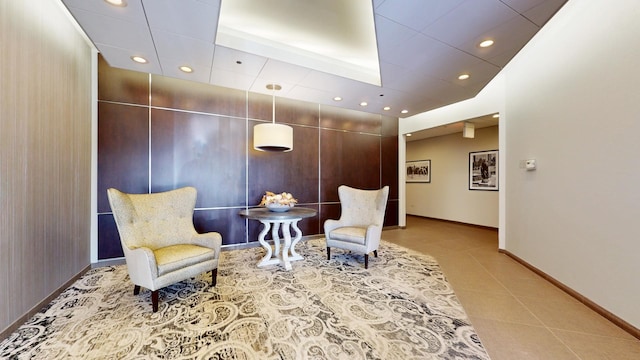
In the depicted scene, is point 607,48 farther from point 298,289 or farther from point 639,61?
point 298,289

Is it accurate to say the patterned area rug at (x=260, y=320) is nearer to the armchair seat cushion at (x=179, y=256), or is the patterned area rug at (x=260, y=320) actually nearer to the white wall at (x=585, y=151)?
the armchair seat cushion at (x=179, y=256)

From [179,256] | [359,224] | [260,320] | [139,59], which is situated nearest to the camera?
[260,320]

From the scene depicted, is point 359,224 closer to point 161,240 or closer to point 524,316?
point 524,316

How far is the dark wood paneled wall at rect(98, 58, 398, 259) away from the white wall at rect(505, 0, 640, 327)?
292 centimetres

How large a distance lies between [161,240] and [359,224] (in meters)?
2.77

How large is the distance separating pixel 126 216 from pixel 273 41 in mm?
2712

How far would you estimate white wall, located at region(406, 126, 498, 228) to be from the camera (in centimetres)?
594

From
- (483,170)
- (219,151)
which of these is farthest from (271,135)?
(483,170)

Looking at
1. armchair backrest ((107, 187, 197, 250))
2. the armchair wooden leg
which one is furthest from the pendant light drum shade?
the armchair wooden leg

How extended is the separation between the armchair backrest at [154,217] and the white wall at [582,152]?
427 centimetres

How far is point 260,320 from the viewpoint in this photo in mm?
2043

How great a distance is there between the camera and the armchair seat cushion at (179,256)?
7.48 ft

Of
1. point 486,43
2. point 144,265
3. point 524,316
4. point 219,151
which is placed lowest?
point 524,316

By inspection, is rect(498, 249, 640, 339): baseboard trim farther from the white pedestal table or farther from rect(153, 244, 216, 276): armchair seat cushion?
rect(153, 244, 216, 276): armchair seat cushion
